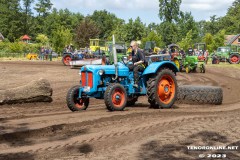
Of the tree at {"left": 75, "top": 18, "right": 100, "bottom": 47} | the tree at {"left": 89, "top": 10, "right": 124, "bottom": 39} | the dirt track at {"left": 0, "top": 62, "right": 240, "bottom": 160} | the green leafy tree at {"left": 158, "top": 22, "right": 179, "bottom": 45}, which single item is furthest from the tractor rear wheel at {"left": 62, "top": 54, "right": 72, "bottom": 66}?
the tree at {"left": 89, "top": 10, "right": 124, "bottom": 39}

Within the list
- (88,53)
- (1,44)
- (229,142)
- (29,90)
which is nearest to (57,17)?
(1,44)

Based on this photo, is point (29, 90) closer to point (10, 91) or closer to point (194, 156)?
point (10, 91)

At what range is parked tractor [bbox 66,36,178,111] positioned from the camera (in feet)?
25.8

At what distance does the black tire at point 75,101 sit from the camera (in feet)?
26.5

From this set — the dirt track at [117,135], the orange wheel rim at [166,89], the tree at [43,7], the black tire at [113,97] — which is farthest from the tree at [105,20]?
the dirt track at [117,135]

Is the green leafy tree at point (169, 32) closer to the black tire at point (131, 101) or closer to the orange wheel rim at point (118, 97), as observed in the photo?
the black tire at point (131, 101)

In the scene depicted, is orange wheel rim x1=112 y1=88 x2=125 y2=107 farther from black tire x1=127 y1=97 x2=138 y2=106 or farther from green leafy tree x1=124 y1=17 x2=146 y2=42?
green leafy tree x1=124 y1=17 x2=146 y2=42

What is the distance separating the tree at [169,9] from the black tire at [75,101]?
2814 inches

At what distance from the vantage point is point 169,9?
7781cm

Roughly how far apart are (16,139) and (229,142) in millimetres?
3156

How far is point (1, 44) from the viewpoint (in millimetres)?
50531

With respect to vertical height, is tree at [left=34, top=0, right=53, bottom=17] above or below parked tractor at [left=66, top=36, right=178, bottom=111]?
above

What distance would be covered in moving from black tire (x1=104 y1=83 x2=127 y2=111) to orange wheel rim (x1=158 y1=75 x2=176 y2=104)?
114 cm

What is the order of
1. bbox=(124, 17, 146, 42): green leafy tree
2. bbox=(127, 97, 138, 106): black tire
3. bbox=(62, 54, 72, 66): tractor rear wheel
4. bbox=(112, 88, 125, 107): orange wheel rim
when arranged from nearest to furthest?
1. bbox=(112, 88, 125, 107): orange wheel rim
2. bbox=(127, 97, 138, 106): black tire
3. bbox=(62, 54, 72, 66): tractor rear wheel
4. bbox=(124, 17, 146, 42): green leafy tree
